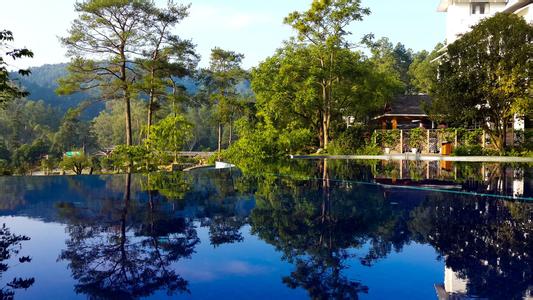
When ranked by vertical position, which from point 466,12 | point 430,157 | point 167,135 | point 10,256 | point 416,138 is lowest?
point 10,256

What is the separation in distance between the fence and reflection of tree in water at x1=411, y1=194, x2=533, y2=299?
51.5ft

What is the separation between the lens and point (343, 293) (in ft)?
11.0

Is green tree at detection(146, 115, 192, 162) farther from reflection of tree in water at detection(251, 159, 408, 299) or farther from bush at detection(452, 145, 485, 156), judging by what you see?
bush at detection(452, 145, 485, 156)

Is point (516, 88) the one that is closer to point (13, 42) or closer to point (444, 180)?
point (444, 180)

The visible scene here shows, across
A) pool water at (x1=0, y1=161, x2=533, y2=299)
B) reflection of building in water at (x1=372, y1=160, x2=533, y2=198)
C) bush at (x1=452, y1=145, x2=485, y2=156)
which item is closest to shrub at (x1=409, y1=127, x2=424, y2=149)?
bush at (x1=452, y1=145, x2=485, y2=156)

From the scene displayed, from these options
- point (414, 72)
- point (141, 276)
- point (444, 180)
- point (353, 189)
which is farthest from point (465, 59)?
point (414, 72)

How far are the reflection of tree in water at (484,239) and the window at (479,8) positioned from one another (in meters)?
34.3

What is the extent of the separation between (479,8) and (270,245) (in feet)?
127

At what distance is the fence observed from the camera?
2161 cm

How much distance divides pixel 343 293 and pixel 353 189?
238 inches

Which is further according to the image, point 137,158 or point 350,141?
point 350,141

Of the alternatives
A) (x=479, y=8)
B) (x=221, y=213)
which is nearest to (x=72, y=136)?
(x=479, y=8)

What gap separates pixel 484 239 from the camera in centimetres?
477

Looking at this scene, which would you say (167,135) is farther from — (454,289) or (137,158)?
(454,289)
